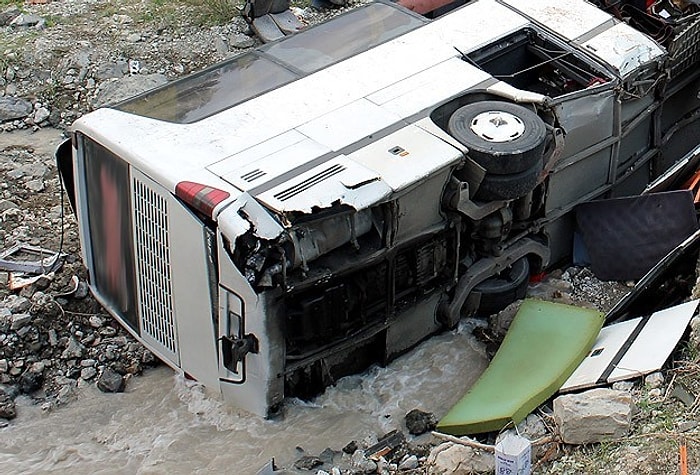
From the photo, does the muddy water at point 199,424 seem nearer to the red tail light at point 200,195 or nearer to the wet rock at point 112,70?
the red tail light at point 200,195

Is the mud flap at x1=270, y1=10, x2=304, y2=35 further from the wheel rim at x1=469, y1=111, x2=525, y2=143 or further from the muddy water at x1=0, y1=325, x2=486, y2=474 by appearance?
the muddy water at x1=0, y1=325, x2=486, y2=474

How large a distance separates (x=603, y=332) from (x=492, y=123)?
132 cm

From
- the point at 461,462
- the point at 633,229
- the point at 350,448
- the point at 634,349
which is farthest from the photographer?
the point at 633,229

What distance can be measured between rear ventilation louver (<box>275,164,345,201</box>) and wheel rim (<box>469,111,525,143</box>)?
34.9 inches

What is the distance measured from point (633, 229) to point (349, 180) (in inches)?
90.7

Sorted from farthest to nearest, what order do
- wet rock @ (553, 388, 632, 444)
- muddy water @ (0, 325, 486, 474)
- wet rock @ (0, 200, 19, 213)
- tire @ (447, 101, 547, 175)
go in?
wet rock @ (0, 200, 19, 213) < tire @ (447, 101, 547, 175) < muddy water @ (0, 325, 486, 474) < wet rock @ (553, 388, 632, 444)

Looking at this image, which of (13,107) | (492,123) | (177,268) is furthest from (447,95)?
(13,107)

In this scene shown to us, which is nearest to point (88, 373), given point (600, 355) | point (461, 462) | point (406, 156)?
point (406, 156)

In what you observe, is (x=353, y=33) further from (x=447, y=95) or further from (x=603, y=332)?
(x=603, y=332)

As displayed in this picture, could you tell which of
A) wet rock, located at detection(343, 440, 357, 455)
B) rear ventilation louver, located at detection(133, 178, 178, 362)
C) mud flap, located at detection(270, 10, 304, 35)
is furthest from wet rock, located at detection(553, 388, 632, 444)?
mud flap, located at detection(270, 10, 304, 35)

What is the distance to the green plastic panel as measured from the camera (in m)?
5.07

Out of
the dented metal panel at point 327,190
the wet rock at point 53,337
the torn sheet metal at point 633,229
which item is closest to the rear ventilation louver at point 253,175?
the dented metal panel at point 327,190

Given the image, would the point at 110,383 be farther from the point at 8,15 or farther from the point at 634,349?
the point at 8,15

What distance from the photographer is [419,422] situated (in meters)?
5.48
